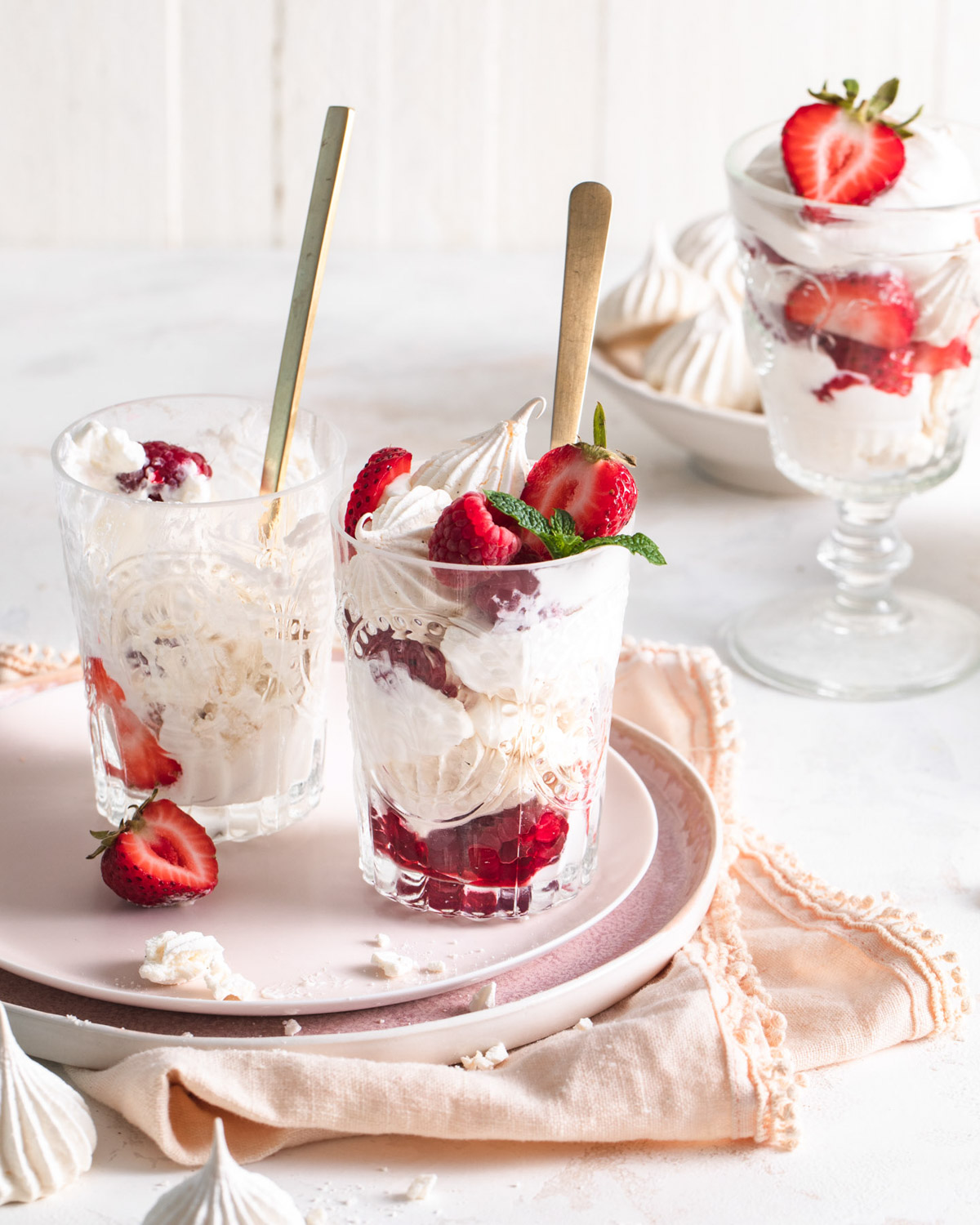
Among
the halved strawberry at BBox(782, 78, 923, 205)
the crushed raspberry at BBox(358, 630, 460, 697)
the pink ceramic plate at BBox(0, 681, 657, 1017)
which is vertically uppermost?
the halved strawberry at BBox(782, 78, 923, 205)

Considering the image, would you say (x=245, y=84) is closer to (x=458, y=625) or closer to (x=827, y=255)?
(x=827, y=255)

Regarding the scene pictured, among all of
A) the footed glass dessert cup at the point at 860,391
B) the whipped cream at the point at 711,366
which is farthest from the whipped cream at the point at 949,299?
the whipped cream at the point at 711,366

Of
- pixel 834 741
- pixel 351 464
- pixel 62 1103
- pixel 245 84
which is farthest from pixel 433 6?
pixel 62 1103

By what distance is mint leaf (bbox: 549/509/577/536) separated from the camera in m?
0.77

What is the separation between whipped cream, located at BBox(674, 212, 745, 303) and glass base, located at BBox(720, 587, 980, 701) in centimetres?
42

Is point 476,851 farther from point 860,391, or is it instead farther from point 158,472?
point 860,391

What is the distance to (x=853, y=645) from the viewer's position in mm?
1299

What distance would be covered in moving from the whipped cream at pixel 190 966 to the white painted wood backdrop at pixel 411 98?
1939 mm

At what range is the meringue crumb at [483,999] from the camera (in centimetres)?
78

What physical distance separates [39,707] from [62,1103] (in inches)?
16.6

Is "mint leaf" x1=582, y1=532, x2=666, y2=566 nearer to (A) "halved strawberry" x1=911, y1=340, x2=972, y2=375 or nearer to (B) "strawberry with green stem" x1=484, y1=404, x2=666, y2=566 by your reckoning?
(B) "strawberry with green stem" x1=484, y1=404, x2=666, y2=566

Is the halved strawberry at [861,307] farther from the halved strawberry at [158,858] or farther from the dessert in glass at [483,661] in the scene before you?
the halved strawberry at [158,858]

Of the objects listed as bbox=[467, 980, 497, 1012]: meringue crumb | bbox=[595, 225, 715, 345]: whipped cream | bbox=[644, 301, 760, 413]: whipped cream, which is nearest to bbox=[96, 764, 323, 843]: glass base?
bbox=[467, 980, 497, 1012]: meringue crumb

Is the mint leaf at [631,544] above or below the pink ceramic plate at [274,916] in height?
above
